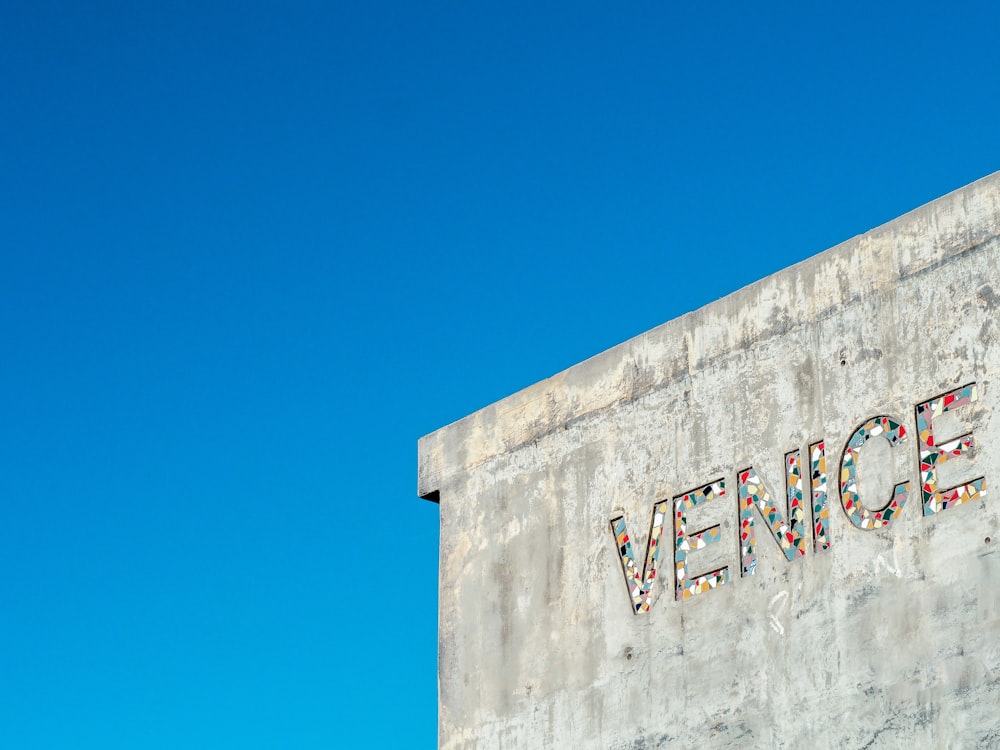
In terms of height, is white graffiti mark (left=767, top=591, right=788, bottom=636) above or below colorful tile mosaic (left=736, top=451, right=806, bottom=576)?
below

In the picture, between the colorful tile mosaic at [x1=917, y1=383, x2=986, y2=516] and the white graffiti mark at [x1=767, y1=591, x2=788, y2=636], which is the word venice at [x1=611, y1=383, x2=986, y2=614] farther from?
the white graffiti mark at [x1=767, y1=591, x2=788, y2=636]

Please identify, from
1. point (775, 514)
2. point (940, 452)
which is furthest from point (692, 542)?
point (940, 452)

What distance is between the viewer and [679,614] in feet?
37.2

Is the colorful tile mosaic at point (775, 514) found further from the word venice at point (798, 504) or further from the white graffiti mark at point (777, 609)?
the white graffiti mark at point (777, 609)

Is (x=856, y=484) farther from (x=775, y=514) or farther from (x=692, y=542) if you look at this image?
(x=692, y=542)

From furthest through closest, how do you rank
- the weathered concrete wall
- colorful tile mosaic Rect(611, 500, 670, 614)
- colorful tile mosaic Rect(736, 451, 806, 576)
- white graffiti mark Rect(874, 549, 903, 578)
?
colorful tile mosaic Rect(611, 500, 670, 614), colorful tile mosaic Rect(736, 451, 806, 576), white graffiti mark Rect(874, 549, 903, 578), the weathered concrete wall

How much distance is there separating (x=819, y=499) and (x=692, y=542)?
1.03 metres

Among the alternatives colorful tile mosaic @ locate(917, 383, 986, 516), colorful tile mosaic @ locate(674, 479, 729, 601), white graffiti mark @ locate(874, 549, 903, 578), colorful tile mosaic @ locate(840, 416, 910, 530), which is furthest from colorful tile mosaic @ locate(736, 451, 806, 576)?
colorful tile mosaic @ locate(917, 383, 986, 516)

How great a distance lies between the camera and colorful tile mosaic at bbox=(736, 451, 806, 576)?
427 inches

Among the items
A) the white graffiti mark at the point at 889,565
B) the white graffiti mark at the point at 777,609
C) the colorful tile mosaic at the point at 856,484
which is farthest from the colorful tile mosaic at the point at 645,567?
the white graffiti mark at the point at 889,565

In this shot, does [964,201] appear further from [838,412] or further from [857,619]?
[857,619]

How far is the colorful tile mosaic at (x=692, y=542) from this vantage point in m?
11.3

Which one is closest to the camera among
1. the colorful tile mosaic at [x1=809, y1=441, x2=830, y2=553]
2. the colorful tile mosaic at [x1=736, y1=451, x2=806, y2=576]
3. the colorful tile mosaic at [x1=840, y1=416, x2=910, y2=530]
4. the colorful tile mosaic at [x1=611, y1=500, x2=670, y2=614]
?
the colorful tile mosaic at [x1=840, y1=416, x2=910, y2=530]

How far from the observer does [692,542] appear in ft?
37.6
